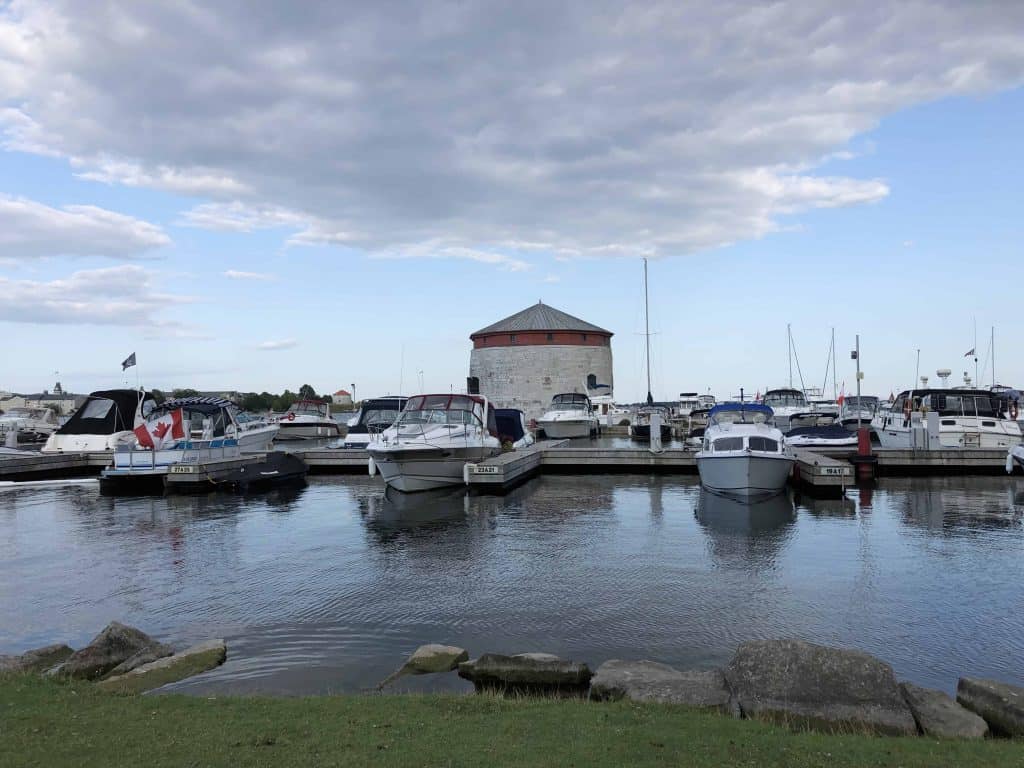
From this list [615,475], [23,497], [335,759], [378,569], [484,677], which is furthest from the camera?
[615,475]

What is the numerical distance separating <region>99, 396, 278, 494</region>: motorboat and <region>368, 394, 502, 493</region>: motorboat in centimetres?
645

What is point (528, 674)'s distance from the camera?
8.61 m

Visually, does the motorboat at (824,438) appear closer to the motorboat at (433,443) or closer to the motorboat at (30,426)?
the motorboat at (433,443)

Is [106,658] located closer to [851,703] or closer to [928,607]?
[851,703]

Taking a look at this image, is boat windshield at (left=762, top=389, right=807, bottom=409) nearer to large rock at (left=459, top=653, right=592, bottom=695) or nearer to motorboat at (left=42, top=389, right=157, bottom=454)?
motorboat at (left=42, top=389, right=157, bottom=454)

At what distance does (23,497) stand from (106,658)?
69.6 feet

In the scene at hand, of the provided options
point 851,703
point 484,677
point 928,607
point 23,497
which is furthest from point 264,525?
point 851,703

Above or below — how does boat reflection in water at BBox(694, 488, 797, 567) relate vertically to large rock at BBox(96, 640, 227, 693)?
below

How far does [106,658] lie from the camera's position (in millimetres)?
9414

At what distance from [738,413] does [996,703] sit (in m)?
23.0

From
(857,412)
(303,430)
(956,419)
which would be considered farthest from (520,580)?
(303,430)

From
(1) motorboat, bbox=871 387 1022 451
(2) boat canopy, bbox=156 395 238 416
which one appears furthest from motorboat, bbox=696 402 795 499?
(2) boat canopy, bbox=156 395 238 416

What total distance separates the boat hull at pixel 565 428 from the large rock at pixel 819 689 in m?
48.9

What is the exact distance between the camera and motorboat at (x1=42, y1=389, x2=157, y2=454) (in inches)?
1407
